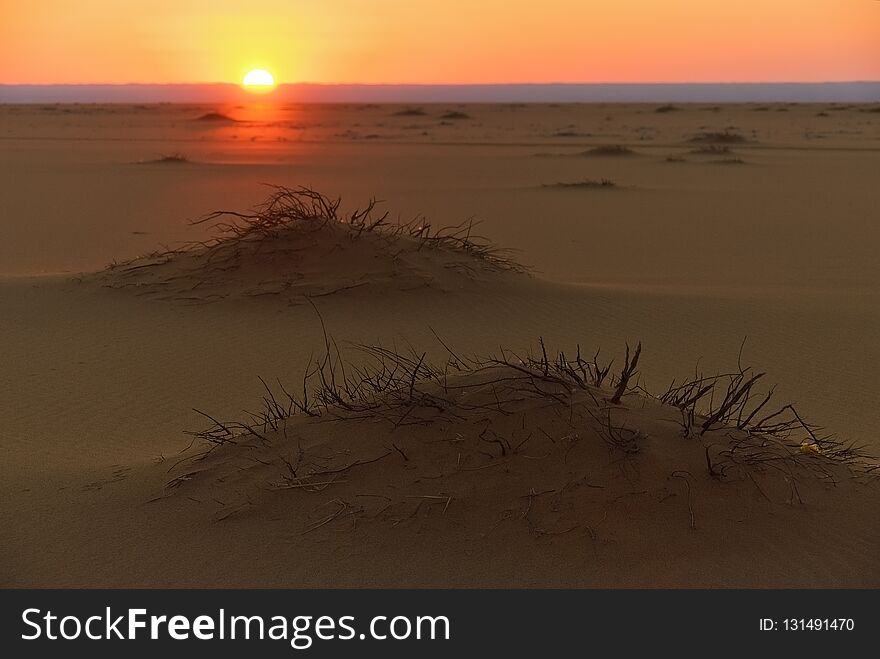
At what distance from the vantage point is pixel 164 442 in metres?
4.39

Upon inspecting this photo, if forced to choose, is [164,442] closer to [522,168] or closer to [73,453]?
[73,453]

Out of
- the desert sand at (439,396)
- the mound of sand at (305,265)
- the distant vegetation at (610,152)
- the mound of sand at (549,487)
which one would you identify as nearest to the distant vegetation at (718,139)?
the distant vegetation at (610,152)

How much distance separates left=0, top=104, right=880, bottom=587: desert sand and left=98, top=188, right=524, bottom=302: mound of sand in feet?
0.10

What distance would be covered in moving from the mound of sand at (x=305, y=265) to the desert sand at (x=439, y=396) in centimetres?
3

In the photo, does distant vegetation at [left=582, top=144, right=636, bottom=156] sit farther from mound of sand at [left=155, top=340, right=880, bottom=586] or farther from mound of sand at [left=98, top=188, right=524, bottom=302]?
mound of sand at [left=155, top=340, right=880, bottom=586]

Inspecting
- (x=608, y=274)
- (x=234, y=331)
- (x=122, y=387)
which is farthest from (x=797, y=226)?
(x=122, y=387)

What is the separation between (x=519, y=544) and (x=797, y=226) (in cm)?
1119

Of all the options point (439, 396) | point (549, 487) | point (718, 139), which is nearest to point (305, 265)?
point (439, 396)

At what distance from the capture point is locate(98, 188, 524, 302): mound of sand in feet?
25.3

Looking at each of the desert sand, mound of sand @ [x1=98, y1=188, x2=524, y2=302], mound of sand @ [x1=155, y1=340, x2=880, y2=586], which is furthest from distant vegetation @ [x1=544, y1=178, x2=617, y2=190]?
mound of sand @ [x1=155, y1=340, x2=880, y2=586]

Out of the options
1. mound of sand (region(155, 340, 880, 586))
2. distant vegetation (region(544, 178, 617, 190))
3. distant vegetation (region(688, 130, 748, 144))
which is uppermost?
distant vegetation (region(688, 130, 748, 144))

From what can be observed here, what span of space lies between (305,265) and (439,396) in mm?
4613

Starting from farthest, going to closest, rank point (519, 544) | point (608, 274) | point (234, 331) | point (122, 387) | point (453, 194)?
1. point (453, 194)
2. point (608, 274)
3. point (234, 331)
4. point (122, 387)
5. point (519, 544)

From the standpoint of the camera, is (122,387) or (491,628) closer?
(491,628)
